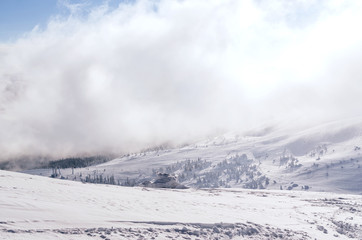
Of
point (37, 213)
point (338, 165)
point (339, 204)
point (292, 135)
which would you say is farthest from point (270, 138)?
point (37, 213)

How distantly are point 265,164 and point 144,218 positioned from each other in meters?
100

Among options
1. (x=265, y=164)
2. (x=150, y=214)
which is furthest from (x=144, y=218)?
(x=265, y=164)

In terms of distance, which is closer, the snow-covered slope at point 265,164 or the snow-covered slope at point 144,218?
the snow-covered slope at point 144,218

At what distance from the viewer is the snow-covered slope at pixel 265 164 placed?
9162 centimetres

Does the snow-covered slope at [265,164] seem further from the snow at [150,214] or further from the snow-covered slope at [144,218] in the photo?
the snow-covered slope at [144,218]

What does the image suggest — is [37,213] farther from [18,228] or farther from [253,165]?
[253,165]

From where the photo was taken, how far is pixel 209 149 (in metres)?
148

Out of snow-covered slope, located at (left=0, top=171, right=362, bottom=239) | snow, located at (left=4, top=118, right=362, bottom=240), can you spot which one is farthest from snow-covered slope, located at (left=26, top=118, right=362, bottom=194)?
snow-covered slope, located at (left=0, top=171, right=362, bottom=239)

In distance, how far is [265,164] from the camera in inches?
4532

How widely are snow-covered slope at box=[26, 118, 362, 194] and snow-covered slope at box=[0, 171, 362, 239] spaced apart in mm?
60973

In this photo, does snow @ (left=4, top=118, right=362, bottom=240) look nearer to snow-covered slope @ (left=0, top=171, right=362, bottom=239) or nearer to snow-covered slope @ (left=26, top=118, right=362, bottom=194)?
snow-covered slope @ (left=0, top=171, right=362, bottom=239)

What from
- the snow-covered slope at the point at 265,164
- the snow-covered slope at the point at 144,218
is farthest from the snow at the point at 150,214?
the snow-covered slope at the point at 265,164

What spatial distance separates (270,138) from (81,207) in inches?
5590

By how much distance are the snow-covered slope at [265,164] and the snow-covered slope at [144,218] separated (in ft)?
A: 200
